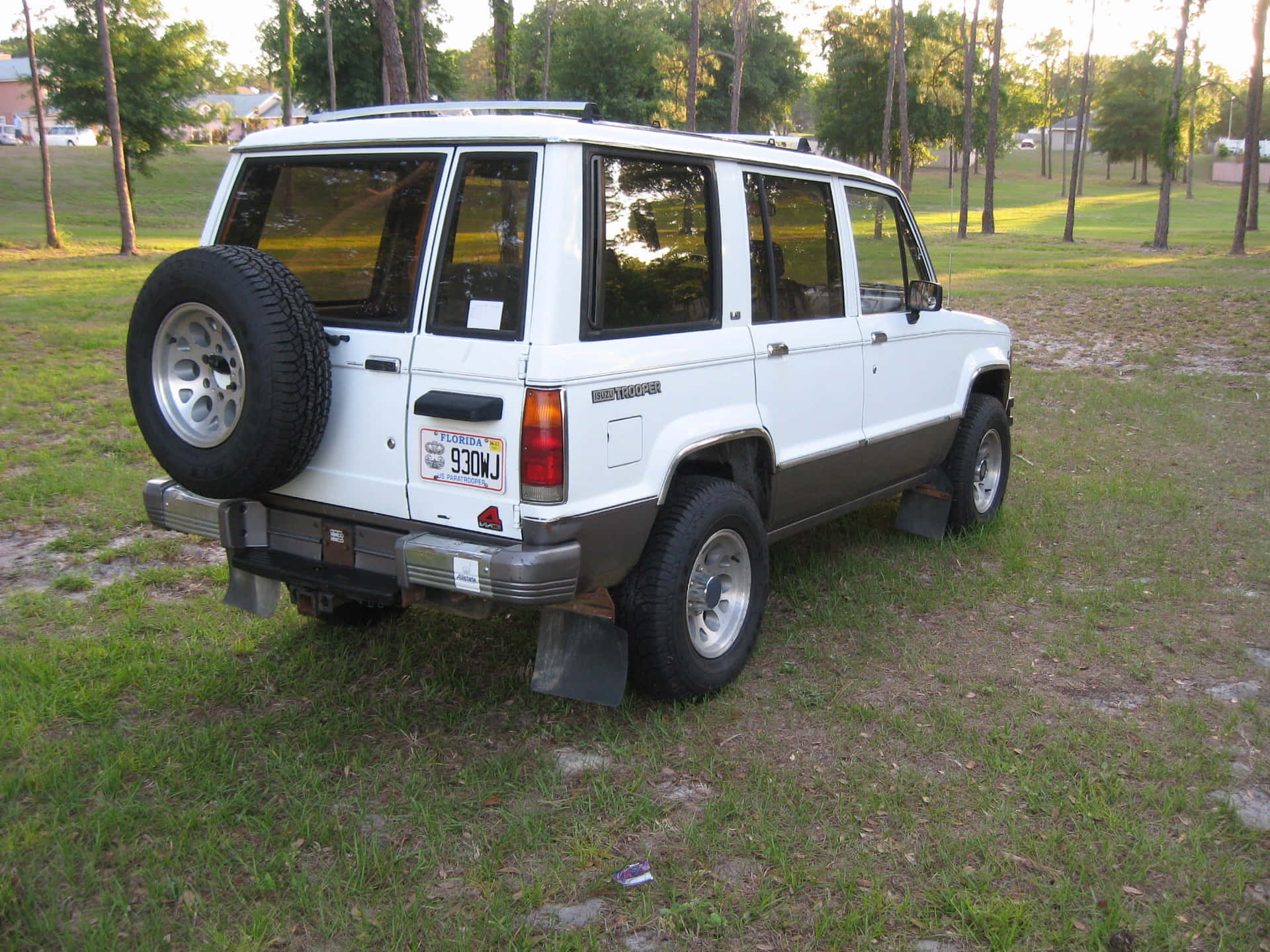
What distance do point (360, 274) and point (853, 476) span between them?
2.64m

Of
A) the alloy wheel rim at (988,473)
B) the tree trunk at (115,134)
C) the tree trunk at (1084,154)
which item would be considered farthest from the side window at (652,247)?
the tree trunk at (1084,154)

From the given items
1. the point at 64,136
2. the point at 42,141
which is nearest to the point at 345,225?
the point at 42,141

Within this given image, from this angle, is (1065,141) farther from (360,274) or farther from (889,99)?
(360,274)

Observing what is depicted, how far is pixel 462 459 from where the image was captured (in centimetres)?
361

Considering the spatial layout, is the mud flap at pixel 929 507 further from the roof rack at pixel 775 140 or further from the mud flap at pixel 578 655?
A: the mud flap at pixel 578 655

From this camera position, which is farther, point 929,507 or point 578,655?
point 929,507

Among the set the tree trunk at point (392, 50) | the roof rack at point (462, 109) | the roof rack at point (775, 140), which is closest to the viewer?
the roof rack at point (462, 109)

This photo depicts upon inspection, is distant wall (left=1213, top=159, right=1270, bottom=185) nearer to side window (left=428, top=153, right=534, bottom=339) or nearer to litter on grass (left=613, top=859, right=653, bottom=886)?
side window (left=428, top=153, right=534, bottom=339)

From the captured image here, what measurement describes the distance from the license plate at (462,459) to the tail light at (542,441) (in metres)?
0.10

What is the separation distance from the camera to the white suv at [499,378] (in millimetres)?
3572

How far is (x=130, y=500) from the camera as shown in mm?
6734

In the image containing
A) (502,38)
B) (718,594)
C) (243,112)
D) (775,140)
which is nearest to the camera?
(718,594)

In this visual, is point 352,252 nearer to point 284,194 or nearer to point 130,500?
point 284,194

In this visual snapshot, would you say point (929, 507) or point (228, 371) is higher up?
point (228, 371)
